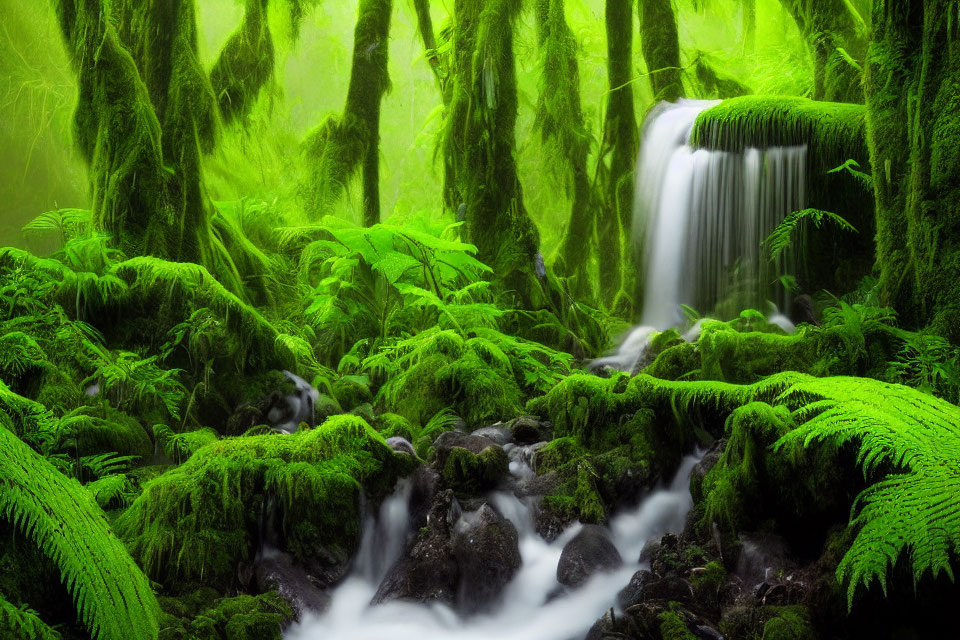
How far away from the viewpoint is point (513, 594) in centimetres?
369

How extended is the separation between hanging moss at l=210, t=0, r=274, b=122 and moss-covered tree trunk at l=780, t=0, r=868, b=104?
23.4ft

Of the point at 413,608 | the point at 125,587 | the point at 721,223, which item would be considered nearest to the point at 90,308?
the point at 413,608

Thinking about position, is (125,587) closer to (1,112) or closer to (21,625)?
(21,625)

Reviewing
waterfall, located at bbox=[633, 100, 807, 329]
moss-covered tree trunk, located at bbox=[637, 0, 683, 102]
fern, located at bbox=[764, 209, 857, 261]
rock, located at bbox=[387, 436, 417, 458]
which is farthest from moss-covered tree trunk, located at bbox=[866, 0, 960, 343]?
moss-covered tree trunk, located at bbox=[637, 0, 683, 102]

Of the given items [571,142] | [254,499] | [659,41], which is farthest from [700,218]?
[254,499]

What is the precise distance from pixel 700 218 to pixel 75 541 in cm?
747

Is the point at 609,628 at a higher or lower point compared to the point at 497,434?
lower

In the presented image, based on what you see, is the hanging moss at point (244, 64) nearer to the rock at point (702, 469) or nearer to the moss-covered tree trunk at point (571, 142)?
the moss-covered tree trunk at point (571, 142)

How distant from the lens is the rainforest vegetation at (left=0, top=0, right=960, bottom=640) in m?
2.86

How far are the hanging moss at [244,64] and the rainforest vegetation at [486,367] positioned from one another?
0.04 meters

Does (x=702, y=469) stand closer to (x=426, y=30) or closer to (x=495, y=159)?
(x=495, y=159)

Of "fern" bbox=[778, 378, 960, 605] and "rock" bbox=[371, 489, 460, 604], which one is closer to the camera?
"fern" bbox=[778, 378, 960, 605]

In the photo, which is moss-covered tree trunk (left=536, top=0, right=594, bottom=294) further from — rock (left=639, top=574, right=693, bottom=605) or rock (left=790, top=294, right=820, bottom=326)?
rock (left=639, top=574, right=693, bottom=605)

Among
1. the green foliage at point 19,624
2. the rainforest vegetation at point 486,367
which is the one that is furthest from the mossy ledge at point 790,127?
the green foliage at point 19,624
